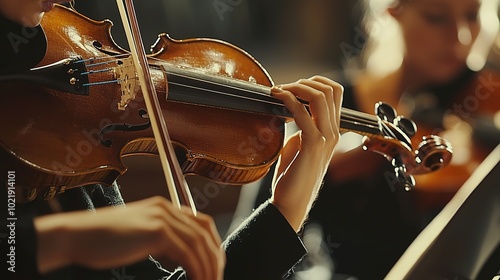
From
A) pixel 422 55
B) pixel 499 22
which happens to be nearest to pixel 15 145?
pixel 422 55

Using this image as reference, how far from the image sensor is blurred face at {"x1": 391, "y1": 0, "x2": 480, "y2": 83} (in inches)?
60.9

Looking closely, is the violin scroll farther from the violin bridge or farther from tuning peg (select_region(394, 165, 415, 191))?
the violin bridge

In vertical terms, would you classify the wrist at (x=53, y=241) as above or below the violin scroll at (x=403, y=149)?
below

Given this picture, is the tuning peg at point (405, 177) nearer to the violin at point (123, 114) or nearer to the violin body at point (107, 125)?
the violin at point (123, 114)

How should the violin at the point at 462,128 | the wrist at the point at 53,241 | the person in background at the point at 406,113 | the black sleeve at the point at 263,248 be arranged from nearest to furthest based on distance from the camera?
the wrist at the point at 53,241 → the black sleeve at the point at 263,248 → the person in background at the point at 406,113 → the violin at the point at 462,128

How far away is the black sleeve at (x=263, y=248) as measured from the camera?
2.55ft

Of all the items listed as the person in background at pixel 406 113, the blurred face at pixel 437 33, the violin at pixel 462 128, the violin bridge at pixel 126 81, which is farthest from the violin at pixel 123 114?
the blurred face at pixel 437 33

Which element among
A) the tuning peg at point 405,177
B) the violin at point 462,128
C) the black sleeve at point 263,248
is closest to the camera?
the black sleeve at point 263,248

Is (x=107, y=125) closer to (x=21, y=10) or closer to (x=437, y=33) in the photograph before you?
(x=21, y=10)

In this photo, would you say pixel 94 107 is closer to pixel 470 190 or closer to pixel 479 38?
pixel 470 190

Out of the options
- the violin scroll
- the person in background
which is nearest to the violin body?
the violin scroll

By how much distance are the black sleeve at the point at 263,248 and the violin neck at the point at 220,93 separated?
135 millimetres

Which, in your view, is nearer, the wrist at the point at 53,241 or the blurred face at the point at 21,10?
the wrist at the point at 53,241

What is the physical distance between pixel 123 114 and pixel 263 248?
226 mm
